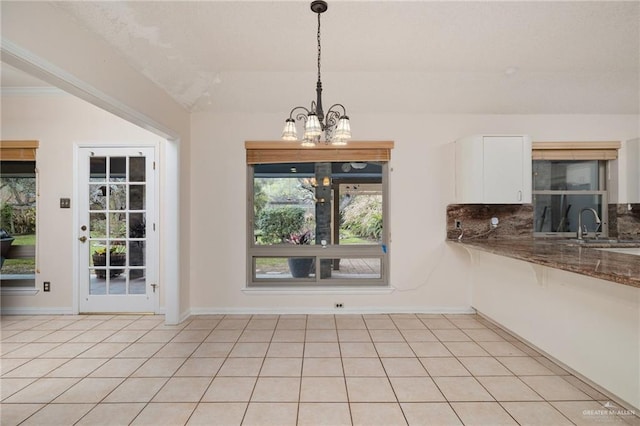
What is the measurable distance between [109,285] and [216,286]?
1.29 m

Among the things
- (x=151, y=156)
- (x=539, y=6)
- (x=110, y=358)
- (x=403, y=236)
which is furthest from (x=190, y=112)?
(x=539, y=6)

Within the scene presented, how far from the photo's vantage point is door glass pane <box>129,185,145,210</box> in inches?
142

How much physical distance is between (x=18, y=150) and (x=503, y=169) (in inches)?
222

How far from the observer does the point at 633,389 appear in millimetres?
1800

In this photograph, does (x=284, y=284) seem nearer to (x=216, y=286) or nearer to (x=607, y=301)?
(x=216, y=286)

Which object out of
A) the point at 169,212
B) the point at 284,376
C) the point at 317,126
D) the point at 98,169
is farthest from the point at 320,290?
the point at 98,169

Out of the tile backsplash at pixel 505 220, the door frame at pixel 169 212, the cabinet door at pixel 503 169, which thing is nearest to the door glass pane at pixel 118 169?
the door frame at pixel 169 212

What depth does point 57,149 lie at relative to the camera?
3.56 m

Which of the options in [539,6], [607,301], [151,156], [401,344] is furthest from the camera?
[151,156]

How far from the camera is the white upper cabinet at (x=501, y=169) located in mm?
3240

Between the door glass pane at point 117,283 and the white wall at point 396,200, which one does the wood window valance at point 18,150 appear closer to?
the door glass pane at point 117,283

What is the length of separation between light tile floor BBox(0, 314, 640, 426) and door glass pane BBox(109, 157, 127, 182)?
5.55 feet

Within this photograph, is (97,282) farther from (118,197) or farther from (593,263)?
(593,263)

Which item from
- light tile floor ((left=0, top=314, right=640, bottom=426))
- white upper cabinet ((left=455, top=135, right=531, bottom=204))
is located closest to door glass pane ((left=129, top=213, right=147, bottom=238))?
light tile floor ((left=0, top=314, right=640, bottom=426))
